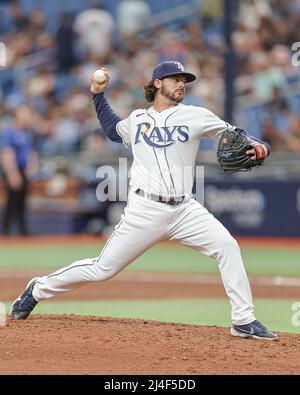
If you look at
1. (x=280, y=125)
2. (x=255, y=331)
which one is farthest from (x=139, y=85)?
(x=255, y=331)

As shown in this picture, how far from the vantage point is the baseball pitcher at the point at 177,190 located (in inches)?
256

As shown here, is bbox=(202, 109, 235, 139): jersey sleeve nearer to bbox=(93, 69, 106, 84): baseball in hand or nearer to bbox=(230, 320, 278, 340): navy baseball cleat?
bbox=(93, 69, 106, 84): baseball in hand

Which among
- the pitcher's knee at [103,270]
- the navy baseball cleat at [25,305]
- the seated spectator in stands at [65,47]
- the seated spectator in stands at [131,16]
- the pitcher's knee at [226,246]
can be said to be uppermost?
the seated spectator in stands at [131,16]

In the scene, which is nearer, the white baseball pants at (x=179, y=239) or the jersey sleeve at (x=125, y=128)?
the white baseball pants at (x=179, y=239)

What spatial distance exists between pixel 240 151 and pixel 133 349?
5.22 feet

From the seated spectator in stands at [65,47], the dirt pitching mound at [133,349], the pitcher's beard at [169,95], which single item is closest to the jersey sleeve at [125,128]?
the pitcher's beard at [169,95]

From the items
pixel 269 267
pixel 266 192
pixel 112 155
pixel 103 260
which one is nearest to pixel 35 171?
pixel 112 155

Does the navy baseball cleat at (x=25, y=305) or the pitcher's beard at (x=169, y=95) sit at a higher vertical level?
the pitcher's beard at (x=169, y=95)

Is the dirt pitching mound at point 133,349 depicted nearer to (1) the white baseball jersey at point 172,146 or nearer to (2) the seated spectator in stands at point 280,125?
(1) the white baseball jersey at point 172,146

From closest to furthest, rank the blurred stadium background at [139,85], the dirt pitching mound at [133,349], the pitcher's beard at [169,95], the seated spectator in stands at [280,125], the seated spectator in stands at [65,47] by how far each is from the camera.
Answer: the dirt pitching mound at [133,349] < the pitcher's beard at [169,95] < the blurred stadium background at [139,85] < the seated spectator in stands at [280,125] < the seated spectator in stands at [65,47]

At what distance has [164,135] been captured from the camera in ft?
21.6

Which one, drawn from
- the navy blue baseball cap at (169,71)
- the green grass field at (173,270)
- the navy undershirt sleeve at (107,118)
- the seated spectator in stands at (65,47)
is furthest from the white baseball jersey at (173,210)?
the seated spectator in stands at (65,47)

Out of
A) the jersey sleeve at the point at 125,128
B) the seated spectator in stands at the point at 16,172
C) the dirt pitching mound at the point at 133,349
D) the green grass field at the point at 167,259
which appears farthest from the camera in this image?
the seated spectator in stands at the point at 16,172

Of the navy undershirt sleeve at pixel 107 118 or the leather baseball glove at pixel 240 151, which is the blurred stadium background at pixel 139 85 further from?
the leather baseball glove at pixel 240 151
